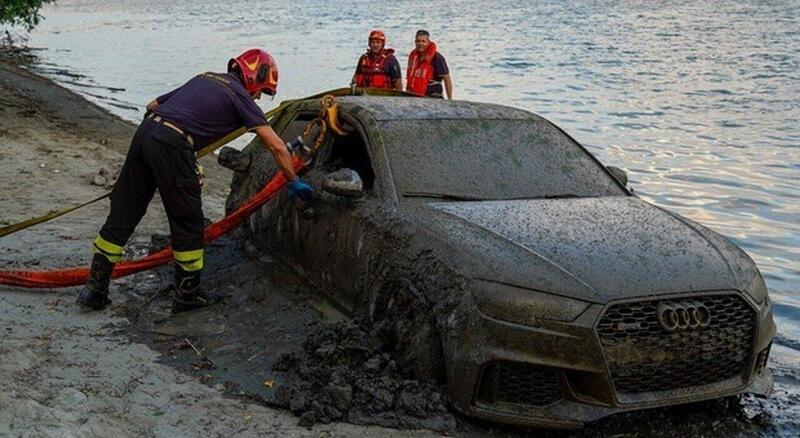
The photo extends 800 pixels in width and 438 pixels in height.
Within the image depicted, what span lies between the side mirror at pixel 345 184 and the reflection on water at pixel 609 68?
3.92 m

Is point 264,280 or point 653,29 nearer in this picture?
point 264,280

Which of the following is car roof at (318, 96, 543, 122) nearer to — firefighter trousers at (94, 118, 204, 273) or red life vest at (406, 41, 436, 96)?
firefighter trousers at (94, 118, 204, 273)

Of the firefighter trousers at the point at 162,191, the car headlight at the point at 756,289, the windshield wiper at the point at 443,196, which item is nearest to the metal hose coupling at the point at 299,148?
the firefighter trousers at the point at 162,191

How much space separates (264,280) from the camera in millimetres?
7359

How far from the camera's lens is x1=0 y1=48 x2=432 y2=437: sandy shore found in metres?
4.68

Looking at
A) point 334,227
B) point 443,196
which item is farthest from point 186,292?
point 443,196

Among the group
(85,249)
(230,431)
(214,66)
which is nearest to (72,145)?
(85,249)

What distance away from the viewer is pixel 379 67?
1213 centimetres

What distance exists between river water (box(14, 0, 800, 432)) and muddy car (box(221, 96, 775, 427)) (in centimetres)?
252

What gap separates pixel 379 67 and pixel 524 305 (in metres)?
7.82

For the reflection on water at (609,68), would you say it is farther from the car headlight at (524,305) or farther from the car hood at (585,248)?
the car headlight at (524,305)

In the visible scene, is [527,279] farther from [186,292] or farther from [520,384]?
[186,292]

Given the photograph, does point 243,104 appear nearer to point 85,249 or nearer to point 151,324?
point 151,324

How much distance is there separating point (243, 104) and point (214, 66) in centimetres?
2640
